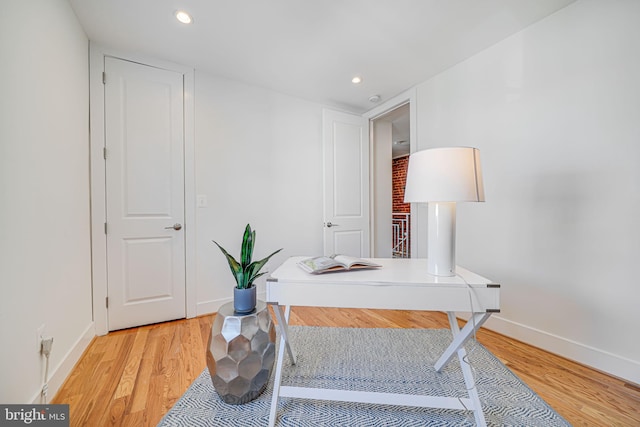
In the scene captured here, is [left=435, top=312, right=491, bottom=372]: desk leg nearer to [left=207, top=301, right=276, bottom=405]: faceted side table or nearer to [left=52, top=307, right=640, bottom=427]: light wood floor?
[left=52, top=307, right=640, bottom=427]: light wood floor

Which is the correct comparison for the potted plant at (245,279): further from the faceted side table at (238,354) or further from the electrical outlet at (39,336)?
the electrical outlet at (39,336)

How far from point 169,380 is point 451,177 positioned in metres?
1.82

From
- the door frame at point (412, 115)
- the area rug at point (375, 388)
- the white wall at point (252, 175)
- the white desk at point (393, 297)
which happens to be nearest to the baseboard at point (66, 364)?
the area rug at point (375, 388)

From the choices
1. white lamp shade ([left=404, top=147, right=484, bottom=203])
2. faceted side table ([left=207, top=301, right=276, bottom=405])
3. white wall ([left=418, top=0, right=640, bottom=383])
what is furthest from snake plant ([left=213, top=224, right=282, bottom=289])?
white wall ([left=418, top=0, right=640, bottom=383])

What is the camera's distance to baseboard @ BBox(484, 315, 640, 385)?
145cm

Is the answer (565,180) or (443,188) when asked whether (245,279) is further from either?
(565,180)

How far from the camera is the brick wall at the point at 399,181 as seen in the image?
20.8 ft

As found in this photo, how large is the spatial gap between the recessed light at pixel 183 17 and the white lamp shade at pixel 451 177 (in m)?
1.81

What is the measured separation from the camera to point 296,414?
1197 millimetres

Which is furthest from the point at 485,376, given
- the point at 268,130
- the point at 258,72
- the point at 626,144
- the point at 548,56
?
the point at 258,72

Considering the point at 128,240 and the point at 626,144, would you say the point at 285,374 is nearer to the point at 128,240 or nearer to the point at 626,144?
the point at 128,240

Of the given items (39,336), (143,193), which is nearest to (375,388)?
(39,336)

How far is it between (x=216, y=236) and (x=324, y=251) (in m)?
1.17

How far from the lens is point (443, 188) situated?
1.12 meters
